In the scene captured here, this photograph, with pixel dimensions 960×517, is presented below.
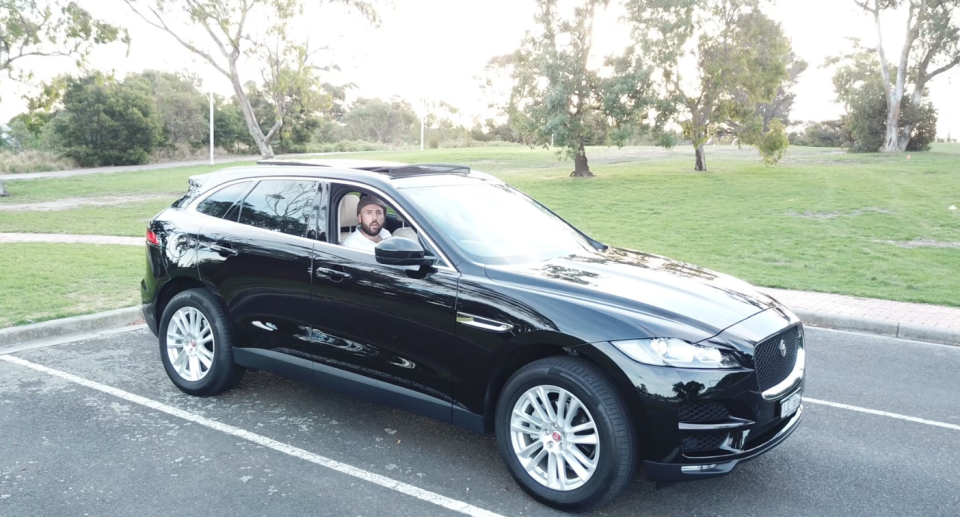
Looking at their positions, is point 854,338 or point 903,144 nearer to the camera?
point 854,338

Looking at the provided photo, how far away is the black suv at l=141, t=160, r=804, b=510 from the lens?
3.57 meters

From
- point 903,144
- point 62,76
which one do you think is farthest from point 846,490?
point 903,144

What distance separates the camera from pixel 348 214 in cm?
500

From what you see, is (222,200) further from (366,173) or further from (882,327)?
(882,327)

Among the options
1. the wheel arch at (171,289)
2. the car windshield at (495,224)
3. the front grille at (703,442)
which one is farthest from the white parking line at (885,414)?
the wheel arch at (171,289)

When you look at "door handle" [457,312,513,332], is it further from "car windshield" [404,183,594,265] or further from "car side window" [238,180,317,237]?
"car side window" [238,180,317,237]

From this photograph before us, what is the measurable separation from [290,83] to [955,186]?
66.8 ft

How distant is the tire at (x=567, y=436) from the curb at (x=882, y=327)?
550 cm

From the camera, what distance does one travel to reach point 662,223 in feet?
53.2

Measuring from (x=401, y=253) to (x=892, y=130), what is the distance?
1615 inches

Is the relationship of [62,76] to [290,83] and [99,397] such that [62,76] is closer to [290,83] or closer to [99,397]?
[290,83]

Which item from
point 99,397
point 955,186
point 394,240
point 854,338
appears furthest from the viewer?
point 955,186

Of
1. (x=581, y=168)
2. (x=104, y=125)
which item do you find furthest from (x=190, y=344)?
(x=104, y=125)

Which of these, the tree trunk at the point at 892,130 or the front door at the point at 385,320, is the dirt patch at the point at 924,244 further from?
the tree trunk at the point at 892,130
